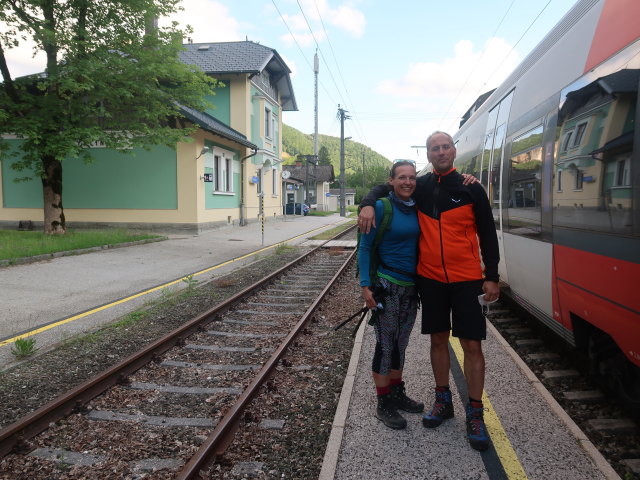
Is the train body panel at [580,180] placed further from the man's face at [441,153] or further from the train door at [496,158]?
the man's face at [441,153]

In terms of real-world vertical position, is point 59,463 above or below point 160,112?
below

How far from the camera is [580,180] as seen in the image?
11.2ft

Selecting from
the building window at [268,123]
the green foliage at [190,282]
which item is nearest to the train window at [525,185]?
the green foliage at [190,282]

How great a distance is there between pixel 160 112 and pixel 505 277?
40.9 ft

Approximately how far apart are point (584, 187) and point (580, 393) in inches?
77.7

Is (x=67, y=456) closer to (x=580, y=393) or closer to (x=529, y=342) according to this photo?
(x=580, y=393)

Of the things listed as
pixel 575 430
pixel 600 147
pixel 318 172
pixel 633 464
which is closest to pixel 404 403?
pixel 575 430

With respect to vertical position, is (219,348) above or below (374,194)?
below

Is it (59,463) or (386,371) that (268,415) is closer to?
(386,371)

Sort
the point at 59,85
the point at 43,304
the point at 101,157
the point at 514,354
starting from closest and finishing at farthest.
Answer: the point at 514,354 → the point at 43,304 → the point at 59,85 → the point at 101,157

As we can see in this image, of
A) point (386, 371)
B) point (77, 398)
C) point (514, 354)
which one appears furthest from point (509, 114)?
point (77, 398)

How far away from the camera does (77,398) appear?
3.98 meters

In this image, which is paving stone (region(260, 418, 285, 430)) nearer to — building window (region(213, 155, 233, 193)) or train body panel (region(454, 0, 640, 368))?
train body panel (region(454, 0, 640, 368))

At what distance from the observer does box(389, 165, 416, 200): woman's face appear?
322cm
